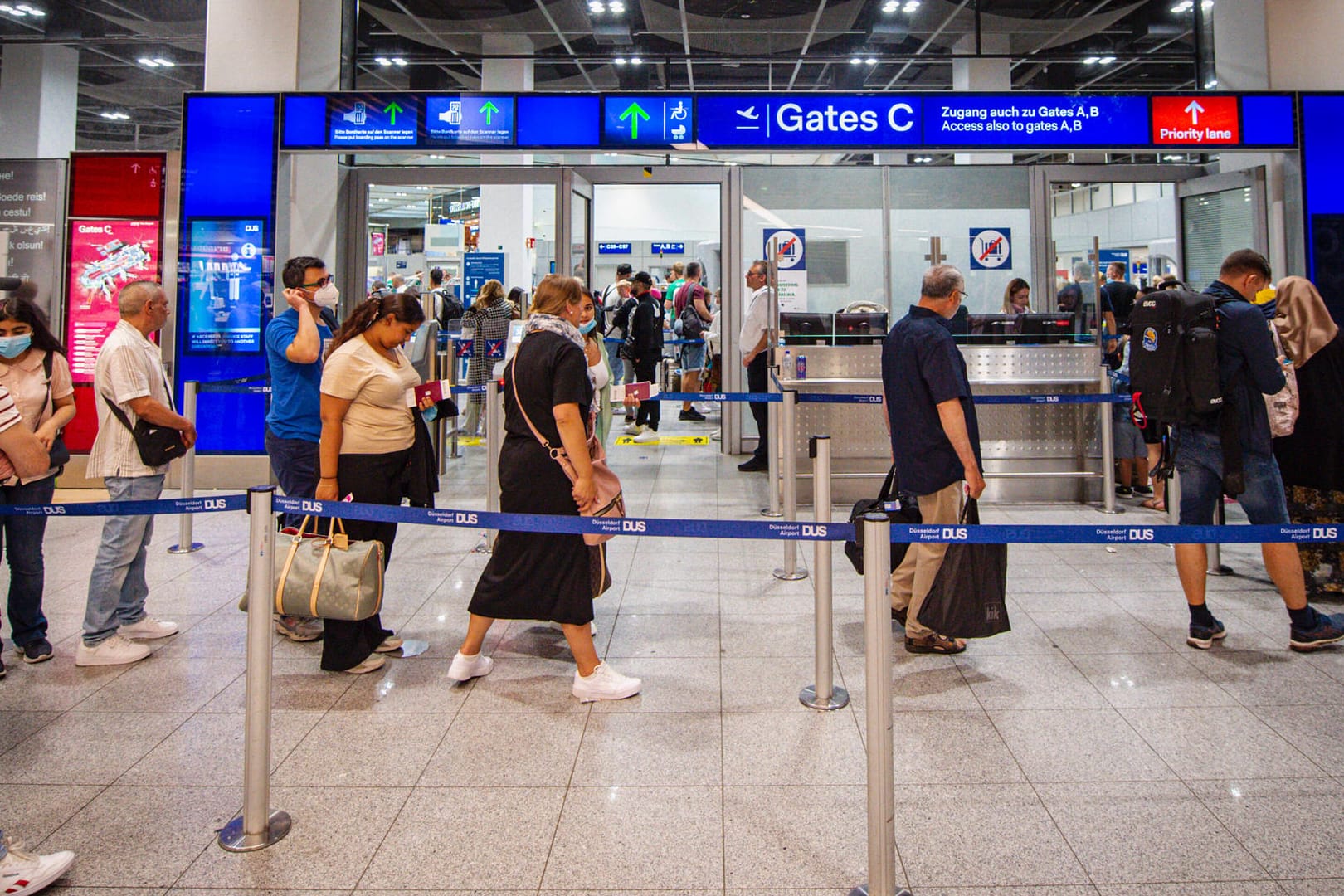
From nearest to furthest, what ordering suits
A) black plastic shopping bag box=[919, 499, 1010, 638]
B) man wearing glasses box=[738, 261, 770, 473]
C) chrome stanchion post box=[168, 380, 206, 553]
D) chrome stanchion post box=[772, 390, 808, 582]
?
black plastic shopping bag box=[919, 499, 1010, 638], chrome stanchion post box=[772, 390, 808, 582], chrome stanchion post box=[168, 380, 206, 553], man wearing glasses box=[738, 261, 770, 473]

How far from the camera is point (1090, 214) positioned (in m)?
15.0

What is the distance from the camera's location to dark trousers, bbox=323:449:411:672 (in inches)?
139

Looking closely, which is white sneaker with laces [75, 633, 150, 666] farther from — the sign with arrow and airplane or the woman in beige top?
the sign with arrow and airplane

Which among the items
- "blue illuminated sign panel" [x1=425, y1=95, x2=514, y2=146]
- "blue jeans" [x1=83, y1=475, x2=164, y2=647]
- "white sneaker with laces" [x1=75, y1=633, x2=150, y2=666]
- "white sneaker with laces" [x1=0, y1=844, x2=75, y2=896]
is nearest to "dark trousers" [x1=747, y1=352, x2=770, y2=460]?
"blue illuminated sign panel" [x1=425, y1=95, x2=514, y2=146]

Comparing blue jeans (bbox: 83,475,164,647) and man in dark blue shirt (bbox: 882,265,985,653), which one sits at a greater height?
man in dark blue shirt (bbox: 882,265,985,653)

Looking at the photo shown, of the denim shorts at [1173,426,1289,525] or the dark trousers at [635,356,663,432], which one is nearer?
the denim shorts at [1173,426,1289,525]

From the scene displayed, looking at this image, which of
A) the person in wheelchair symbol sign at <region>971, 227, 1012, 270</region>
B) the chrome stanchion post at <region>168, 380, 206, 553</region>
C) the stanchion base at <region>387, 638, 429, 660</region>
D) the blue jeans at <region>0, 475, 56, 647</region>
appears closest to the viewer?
the blue jeans at <region>0, 475, 56, 647</region>

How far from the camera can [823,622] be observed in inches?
126

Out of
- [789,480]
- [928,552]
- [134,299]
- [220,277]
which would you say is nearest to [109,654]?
[134,299]

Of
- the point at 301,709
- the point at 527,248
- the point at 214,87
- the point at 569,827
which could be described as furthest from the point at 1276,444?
the point at 527,248

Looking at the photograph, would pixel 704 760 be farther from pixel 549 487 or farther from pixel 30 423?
pixel 30 423

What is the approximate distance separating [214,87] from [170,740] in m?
6.03

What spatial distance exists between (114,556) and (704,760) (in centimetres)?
254

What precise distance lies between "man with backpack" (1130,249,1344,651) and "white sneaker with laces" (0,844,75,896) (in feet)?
12.8
